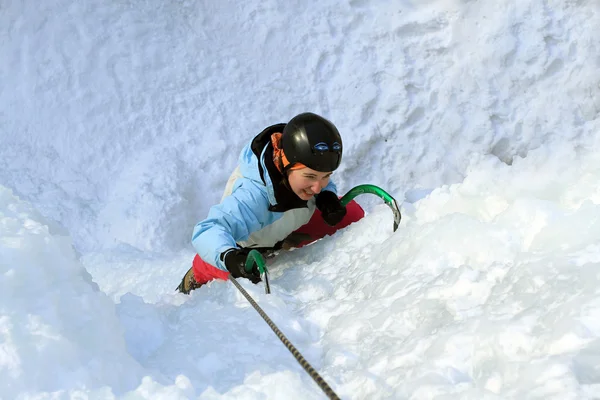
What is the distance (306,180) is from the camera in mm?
2432

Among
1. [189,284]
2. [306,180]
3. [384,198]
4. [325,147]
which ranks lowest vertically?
[189,284]

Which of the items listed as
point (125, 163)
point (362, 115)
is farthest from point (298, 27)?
point (125, 163)

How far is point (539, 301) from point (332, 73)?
357 cm

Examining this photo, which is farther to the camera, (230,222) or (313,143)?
(230,222)

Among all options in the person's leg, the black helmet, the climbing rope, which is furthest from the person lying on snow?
the climbing rope

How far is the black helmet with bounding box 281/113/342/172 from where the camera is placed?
2291 mm

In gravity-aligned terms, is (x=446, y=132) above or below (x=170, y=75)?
below

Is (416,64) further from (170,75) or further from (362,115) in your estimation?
(170,75)

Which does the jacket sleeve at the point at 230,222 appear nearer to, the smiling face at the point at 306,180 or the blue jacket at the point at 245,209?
the blue jacket at the point at 245,209

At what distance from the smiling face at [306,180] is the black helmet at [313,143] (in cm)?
5

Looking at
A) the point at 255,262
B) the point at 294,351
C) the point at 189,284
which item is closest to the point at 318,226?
the point at 189,284

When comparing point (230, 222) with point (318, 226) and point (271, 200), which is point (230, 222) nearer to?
point (271, 200)

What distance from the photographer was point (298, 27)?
181 inches

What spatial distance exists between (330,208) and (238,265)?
834 mm
